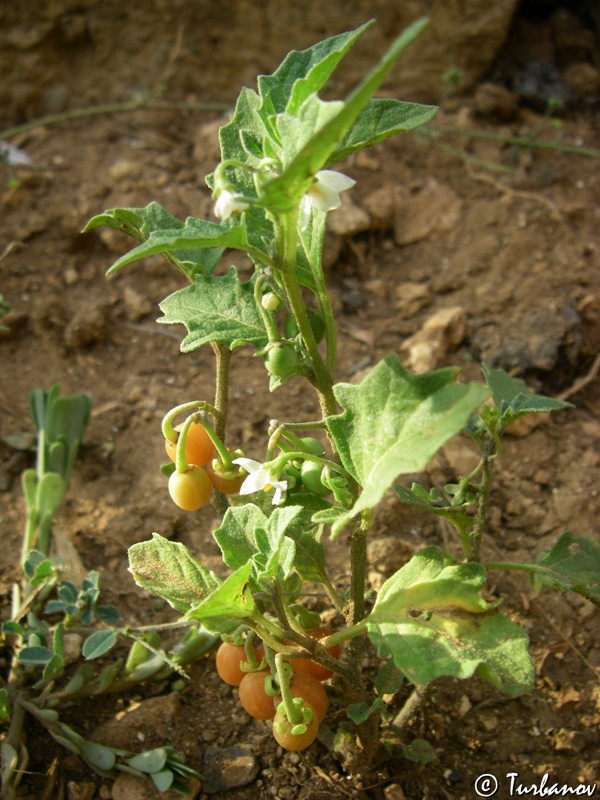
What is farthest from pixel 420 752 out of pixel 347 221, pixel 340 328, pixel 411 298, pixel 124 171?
pixel 124 171

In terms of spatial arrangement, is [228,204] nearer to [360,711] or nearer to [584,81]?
[360,711]

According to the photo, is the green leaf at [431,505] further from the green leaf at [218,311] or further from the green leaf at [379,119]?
the green leaf at [379,119]

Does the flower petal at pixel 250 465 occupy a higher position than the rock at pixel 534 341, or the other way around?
the flower petal at pixel 250 465

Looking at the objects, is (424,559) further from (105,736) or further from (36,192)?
(36,192)

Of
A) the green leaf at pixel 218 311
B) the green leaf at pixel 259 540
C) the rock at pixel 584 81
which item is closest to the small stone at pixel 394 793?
the green leaf at pixel 259 540

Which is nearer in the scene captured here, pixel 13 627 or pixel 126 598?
pixel 13 627

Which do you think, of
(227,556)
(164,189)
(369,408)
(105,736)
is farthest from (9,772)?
(164,189)
